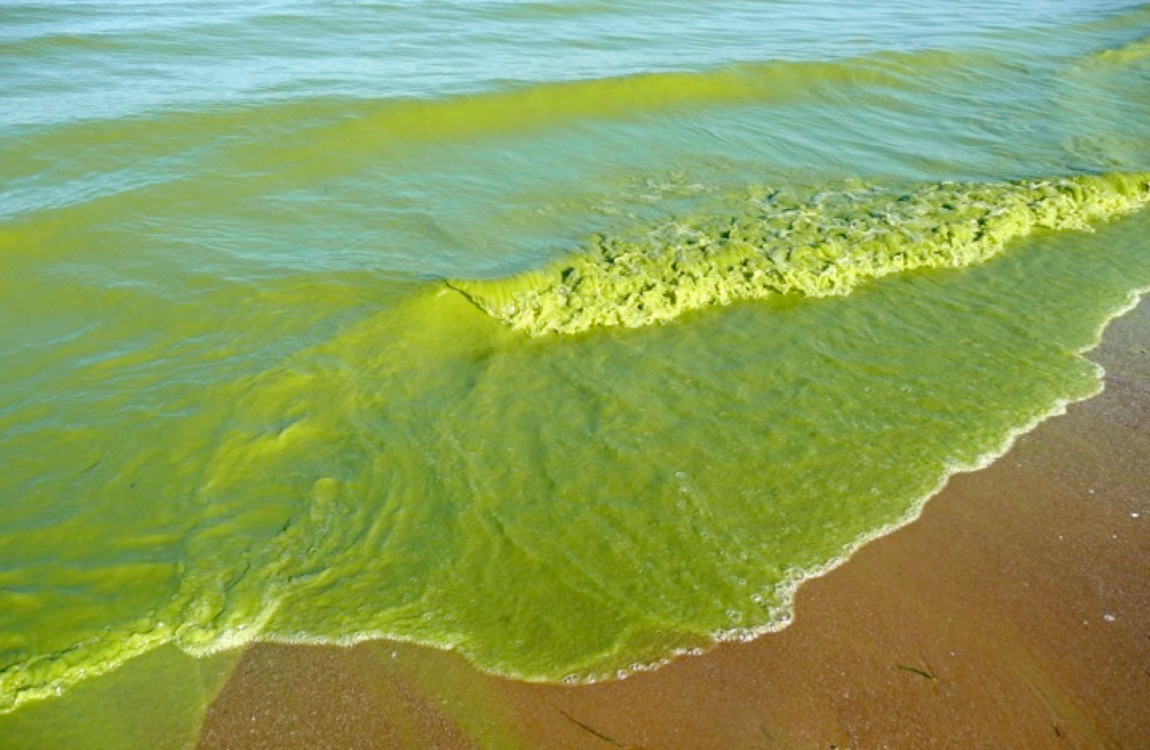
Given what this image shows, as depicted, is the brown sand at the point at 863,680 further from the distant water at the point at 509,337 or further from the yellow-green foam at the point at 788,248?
the yellow-green foam at the point at 788,248

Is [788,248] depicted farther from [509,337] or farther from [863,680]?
[863,680]

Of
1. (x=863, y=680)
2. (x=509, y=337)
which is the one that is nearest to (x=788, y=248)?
(x=509, y=337)

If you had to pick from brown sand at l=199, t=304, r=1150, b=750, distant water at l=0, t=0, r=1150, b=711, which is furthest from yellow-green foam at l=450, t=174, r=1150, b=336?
brown sand at l=199, t=304, r=1150, b=750

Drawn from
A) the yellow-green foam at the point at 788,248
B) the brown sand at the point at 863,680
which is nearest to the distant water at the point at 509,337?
the yellow-green foam at the point at 788,248

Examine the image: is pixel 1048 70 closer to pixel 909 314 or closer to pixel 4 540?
pixel 909 314

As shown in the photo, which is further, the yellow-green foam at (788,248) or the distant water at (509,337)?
the yellow-green foam at (788,248)
